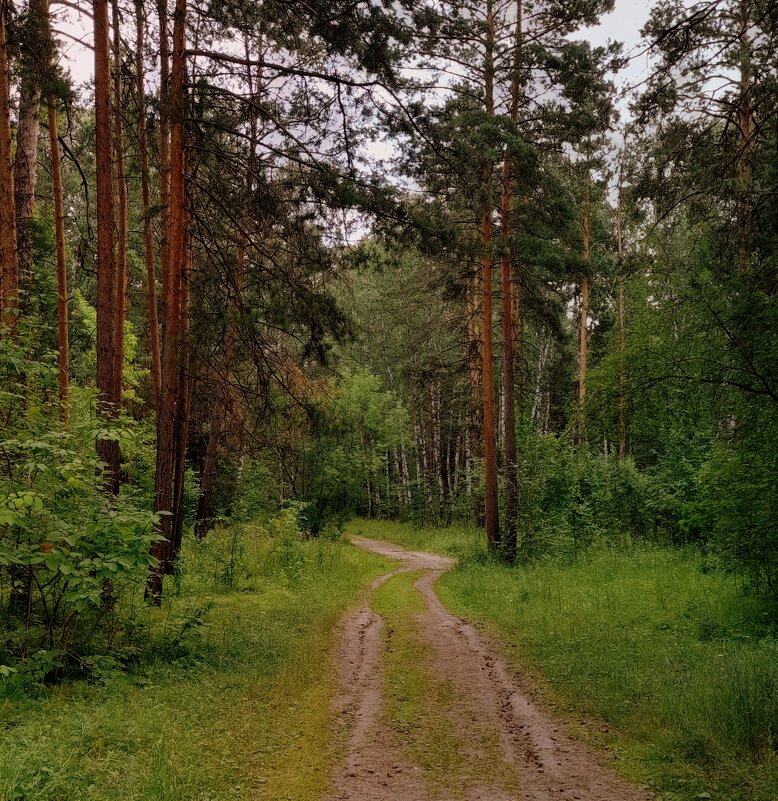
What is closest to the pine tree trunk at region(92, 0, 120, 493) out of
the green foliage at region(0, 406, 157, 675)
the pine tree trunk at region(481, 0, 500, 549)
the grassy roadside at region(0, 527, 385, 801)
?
the green foliage at region(0, 406, 157, 675)

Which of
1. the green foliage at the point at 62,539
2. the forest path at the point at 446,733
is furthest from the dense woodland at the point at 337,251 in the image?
the forest path at the point at 446,733

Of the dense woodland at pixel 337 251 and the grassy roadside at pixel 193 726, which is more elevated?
the dense woodland at pixel 337 251

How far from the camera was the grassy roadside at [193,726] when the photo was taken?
155 inches

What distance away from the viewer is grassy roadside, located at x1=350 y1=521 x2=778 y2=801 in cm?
463

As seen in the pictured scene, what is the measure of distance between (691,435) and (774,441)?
11.9m

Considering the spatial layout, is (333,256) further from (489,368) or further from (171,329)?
(489,368)

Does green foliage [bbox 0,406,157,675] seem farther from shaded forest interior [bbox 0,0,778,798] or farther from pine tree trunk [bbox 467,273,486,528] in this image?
pine tree trunk [bbox 467,273,486,528]

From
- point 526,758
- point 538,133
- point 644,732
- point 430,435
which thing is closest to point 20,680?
point 526,758

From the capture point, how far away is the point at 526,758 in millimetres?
4984

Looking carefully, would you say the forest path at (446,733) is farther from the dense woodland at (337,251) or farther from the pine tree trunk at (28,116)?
the pine tree trunk at (28,116)

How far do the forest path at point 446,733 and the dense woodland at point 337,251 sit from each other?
2.80 metres

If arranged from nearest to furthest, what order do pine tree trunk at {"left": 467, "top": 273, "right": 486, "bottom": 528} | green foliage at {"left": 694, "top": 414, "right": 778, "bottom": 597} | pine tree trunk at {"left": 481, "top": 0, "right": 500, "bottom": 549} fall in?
green foliage at {"left": 694, "top": 414, "right": 778, "bottom": 597} → pine tree trunk at {"left": 481, "top": 0, "right": 500, "bottom": 549} → pine tree trunk at {"left": 467, "top": 273, "right": 486, "bottom": 528}

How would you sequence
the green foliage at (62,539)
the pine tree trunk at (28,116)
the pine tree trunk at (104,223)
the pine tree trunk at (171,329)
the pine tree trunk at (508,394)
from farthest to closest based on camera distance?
the pine tree trunk at (508,394), the pine tree trunk at (171,329), the pine tree trunk at (28,116), the pine tree trunk at (104,223), the green foliage at (62,539)

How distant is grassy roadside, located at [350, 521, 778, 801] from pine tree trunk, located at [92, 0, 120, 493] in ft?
20.8
